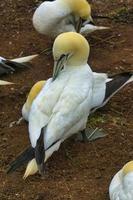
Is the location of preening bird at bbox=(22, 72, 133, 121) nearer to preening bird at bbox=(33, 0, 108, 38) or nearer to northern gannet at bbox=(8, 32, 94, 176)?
northern gannet at bbox=(8, 32, 94, 176)

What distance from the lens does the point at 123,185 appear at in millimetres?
4914

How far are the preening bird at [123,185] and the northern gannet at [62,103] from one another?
607 millimetres

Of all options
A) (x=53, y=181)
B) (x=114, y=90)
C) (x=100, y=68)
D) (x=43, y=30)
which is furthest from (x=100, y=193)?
(x=43, y=30)

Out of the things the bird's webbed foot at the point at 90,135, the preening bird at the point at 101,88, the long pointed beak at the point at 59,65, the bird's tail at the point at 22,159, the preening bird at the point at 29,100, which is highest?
the long pointed beak at the point at 59,65

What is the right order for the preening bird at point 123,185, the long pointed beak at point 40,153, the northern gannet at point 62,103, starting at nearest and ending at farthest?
1. the preening bird at point 123,185
2. the long pointed beak at point 40,153
3. the northern gannet at point 62,103

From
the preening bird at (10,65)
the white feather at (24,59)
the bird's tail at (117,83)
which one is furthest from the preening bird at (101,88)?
the white feather at (24,59)

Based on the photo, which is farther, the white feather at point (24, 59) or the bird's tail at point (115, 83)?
the white feather at point (24, 59)

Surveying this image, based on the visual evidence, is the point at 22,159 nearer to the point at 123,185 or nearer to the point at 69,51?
the point at 123,185

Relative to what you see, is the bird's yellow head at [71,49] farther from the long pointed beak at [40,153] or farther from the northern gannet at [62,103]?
the long pointed beak at [40,153]

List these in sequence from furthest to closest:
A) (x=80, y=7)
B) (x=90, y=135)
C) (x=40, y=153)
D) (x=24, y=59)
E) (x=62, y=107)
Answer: (x=80, y=7) < (x=24, y=59) < (x=90, y=135) < (x=62, y=107) < (x=40, y=153)

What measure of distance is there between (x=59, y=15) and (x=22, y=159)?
2800mm

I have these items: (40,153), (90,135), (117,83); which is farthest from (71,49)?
(40,153)

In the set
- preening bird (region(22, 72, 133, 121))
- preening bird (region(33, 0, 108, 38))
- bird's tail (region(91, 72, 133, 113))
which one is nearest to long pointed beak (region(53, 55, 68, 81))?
preening bird (region(22, 72, 133, 121))

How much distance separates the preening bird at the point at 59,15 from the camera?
25.6 ft
